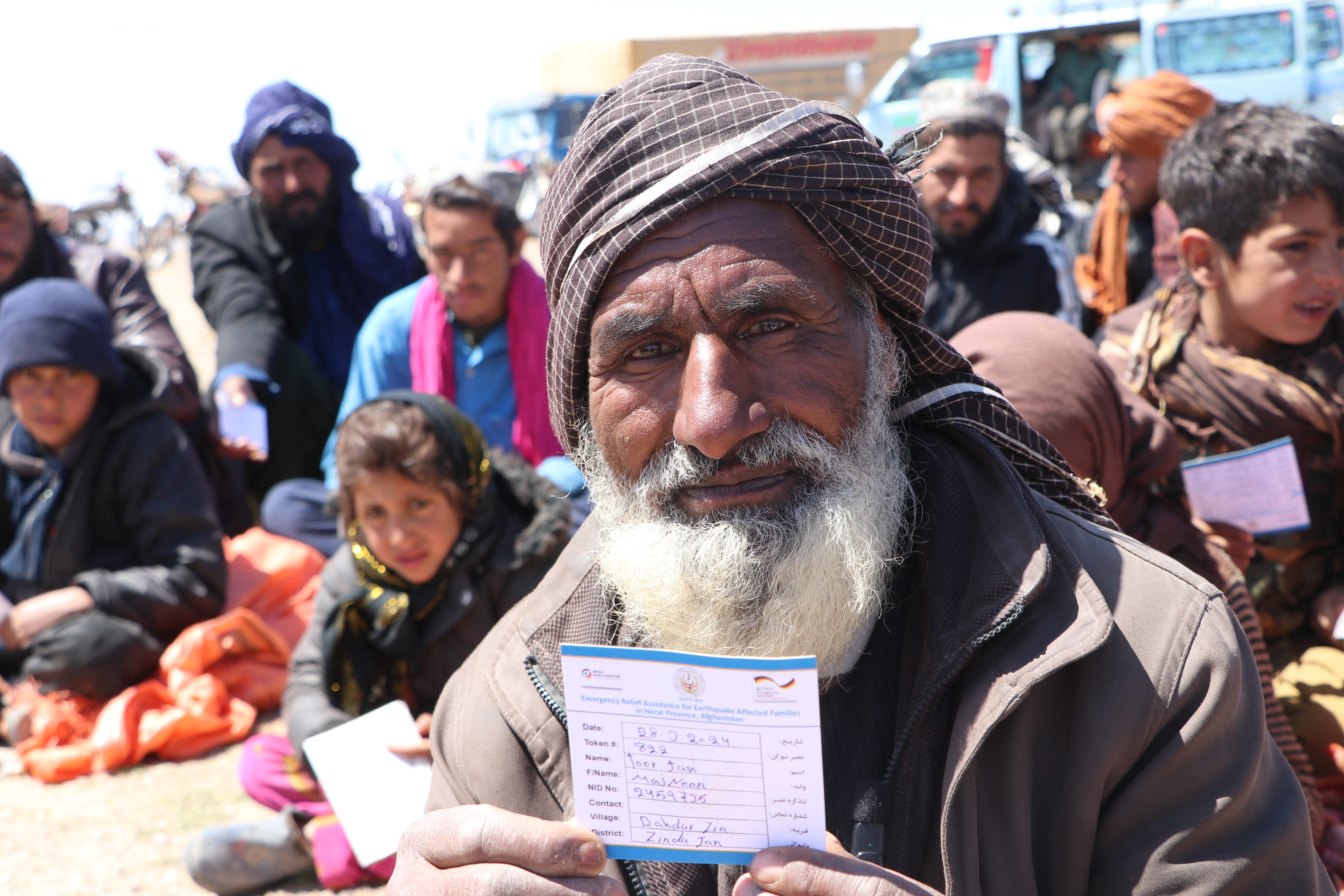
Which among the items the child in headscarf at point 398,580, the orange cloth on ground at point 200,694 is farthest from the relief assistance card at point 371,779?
the orange cloth on ground at point 200,694

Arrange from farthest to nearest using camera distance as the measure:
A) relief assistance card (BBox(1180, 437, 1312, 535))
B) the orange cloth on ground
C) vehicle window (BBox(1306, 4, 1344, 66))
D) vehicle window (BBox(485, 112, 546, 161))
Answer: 1. vehicle window (BBox(485, 112, 546, 161))
2. vehicle window (BBox(1306, 4, 1344, 66))
3. the orange cloth on ground
4. relief assistance card (BBox(1180, 437, 1312, 535))

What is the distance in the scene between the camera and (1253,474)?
2.95m

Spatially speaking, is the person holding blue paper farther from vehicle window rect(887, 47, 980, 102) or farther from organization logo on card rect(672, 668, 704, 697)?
vehicle window rect(887, 47, 980, 102)

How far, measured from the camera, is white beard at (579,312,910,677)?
162cm

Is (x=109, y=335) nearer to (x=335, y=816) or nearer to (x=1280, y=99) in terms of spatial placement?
(x=335, y=816)

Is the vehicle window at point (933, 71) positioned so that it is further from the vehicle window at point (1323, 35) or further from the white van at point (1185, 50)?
the vehicle window at point (1323, 35)

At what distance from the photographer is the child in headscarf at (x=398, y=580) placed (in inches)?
140

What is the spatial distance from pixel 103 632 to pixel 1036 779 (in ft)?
13.3

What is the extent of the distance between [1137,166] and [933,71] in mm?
9790

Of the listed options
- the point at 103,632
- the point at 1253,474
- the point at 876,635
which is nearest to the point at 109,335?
the point at 103,632

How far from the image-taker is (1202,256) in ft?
10.7

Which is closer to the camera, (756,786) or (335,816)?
(756,786)

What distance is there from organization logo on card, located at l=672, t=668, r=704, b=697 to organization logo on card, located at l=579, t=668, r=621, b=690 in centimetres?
7

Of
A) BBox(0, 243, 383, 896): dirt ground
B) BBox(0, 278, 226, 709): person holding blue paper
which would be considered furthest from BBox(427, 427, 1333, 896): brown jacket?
BBox(0, 278, 226, 709): person holding blue paper
